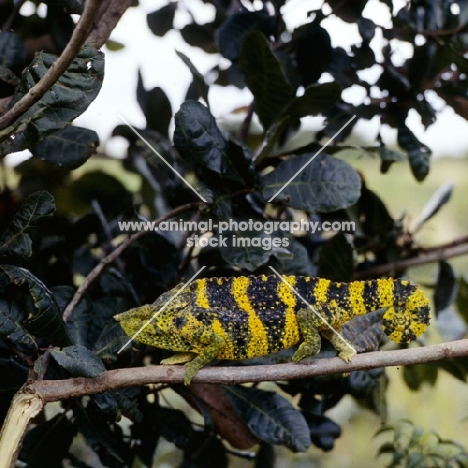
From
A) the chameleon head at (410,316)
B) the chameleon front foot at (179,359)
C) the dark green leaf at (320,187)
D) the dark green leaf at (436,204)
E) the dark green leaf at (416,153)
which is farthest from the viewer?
the dark green leaf at (436,204)

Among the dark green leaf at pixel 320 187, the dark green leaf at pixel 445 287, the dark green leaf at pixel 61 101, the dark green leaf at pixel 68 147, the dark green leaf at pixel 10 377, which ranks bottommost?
the dark green leaf at pixel 445 287

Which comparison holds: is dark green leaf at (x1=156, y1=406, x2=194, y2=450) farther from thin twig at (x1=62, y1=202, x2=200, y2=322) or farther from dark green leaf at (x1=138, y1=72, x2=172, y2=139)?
dark green leaf at (x1=138, y1=72, x2=172, y2=139)

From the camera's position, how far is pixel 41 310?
78 cm

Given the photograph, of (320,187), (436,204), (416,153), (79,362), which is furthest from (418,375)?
(79,362)

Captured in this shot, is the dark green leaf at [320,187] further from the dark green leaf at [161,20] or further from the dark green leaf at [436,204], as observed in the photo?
the dark green leaf at [161,20]

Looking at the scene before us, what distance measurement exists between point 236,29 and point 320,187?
431 mm

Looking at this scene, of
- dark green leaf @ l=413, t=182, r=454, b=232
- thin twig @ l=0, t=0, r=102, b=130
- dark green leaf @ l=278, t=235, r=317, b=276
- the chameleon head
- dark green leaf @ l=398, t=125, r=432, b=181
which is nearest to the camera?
thin twig @ l=0, t=0, r=102, b=130

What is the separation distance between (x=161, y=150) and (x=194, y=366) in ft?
1.62

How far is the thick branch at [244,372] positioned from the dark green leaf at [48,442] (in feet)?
0.92

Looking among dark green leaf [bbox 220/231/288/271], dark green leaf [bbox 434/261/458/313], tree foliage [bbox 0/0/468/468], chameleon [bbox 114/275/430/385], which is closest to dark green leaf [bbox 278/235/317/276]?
tree foliage [bbox 0/0/468/468]

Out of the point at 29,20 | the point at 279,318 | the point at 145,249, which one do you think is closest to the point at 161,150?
the point at 145,249

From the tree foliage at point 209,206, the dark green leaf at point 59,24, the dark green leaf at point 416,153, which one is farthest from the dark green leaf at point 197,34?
the dark green leaf at point 416,153

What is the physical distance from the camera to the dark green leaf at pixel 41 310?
2.55 feet

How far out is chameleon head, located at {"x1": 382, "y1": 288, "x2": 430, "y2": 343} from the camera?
2.38 feet
